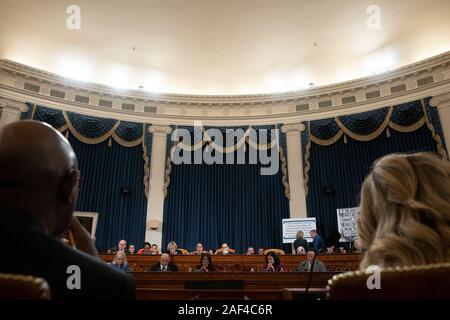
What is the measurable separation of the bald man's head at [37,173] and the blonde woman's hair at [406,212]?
79 cm

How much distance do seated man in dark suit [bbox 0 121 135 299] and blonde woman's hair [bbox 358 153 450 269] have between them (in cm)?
63

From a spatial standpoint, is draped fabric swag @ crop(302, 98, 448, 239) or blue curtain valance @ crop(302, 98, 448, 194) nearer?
blue curtain valance @ crop(302, 98, 448, 194)

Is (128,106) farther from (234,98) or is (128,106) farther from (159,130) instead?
(234,98)

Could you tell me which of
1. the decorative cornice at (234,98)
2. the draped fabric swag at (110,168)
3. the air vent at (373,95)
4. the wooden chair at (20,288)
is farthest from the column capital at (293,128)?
the wooden chair at (20,288)

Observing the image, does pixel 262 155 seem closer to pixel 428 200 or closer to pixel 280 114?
pixel 280 114

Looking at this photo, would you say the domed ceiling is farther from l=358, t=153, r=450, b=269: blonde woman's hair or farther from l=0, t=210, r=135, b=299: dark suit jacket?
l=0, t=210, r=135, b=299: dark suit jacket

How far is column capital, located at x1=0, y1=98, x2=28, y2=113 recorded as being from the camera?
30.5 feet

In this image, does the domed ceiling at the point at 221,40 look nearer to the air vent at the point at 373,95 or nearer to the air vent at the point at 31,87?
the air vent at the point at 373,95

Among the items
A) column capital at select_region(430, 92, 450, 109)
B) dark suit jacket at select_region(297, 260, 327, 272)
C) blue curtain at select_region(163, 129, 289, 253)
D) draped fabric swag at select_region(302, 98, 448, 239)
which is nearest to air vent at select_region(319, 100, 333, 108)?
draped fabric swag at select_region(302, 98, 448, 239)

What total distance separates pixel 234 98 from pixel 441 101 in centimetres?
595

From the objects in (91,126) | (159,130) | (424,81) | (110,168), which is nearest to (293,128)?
(424,81)

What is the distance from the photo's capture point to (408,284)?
0.69 meters

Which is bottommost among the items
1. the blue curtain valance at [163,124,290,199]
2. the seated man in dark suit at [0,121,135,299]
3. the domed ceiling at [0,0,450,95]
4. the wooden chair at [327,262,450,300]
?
the wooden chair at [327,262,450,300]

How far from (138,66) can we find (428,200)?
36.7 ft
